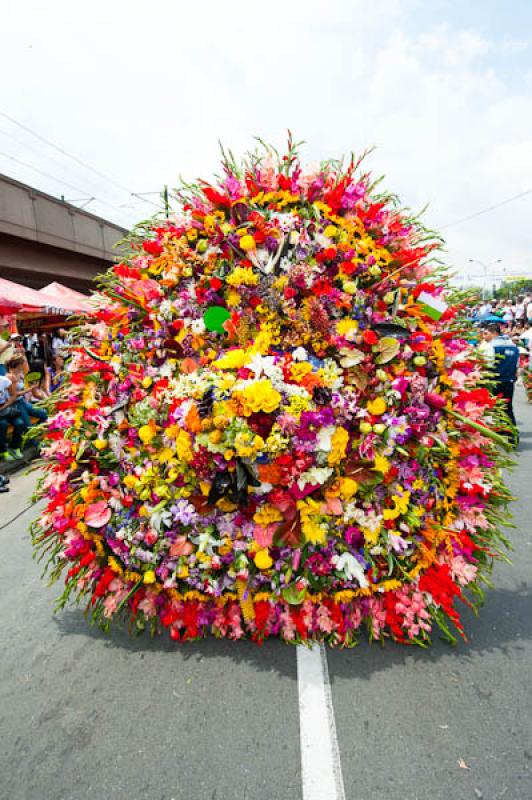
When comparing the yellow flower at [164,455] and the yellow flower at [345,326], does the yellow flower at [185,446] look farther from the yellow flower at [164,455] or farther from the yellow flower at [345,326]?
the yellow flower at [345,326]

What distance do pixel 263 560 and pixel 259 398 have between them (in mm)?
830

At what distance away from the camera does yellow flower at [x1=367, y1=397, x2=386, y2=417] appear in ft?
8.59

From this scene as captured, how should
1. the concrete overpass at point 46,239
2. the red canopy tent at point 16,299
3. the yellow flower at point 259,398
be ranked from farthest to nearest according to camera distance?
the concrete overpass at point 46,239
the red canopy tent at point 16,299
the yellow flower at point 259,398

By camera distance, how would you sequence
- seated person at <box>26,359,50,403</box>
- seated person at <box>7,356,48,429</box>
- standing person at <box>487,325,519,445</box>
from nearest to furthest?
standing person at <box>487,325,519,445</box> < seated person at <box>7,356,48,429</box> < seated person at <box>26,359,50,403</box>

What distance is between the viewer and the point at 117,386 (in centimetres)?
288

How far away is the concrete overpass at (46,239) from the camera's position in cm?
2042

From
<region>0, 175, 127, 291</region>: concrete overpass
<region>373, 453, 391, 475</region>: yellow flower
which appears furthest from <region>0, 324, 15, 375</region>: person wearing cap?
<region>0, 175, 127, 291</region>: concrete overpass

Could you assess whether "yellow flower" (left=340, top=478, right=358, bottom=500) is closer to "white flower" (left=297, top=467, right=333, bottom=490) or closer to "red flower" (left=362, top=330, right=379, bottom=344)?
"white flower" (left=297, top=467, right=333, bottom=490)

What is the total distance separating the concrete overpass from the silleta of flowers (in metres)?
18.5

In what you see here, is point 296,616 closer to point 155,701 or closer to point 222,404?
point 155,701

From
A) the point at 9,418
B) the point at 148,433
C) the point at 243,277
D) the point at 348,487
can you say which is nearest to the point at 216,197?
the point at 243,277

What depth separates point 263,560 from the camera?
101 inches

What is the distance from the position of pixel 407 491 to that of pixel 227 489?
0.95m

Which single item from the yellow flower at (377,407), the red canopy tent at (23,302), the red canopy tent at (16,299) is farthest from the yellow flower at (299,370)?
the red canopy tent at (16,299)
